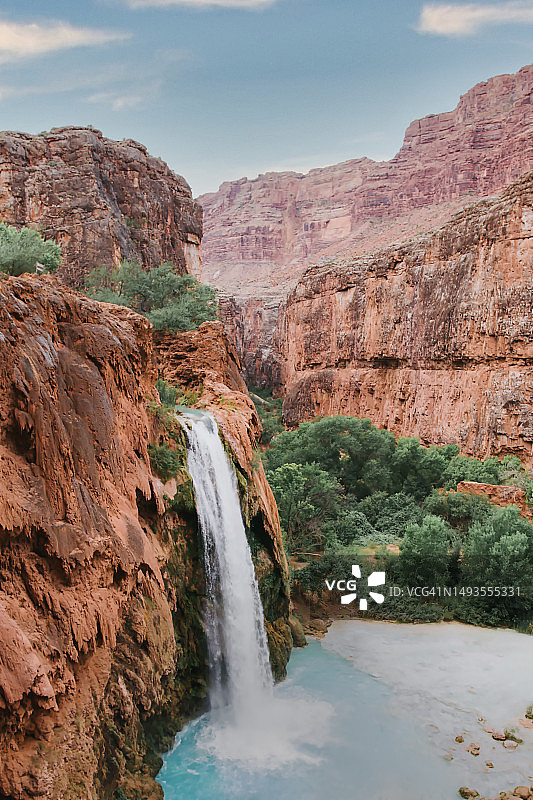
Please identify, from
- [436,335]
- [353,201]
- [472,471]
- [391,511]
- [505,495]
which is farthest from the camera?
[353,201]

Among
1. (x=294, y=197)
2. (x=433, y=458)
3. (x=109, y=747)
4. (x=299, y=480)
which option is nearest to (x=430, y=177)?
(x=294, y=197)

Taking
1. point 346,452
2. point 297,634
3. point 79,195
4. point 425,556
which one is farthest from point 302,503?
point 79,195

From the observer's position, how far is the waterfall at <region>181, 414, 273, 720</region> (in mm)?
8594

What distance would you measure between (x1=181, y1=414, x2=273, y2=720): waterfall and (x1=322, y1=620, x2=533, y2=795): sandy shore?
2.31m

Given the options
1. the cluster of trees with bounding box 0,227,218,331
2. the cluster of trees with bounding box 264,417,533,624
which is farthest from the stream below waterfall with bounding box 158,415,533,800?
the cluster of trees with bounding box 0,227,218,331

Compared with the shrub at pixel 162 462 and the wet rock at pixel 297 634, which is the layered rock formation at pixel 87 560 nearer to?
the shrub at pixel 162 462

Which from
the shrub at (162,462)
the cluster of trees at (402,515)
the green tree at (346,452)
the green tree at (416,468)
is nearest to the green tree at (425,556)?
the cluster of trees at (402,515)

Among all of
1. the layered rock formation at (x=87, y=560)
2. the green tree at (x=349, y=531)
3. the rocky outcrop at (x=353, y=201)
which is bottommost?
the green tree at (x=349, y=531)

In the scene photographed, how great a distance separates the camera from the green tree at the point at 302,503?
16.0m

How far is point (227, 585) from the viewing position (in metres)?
9.01

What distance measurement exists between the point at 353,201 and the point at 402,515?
73419mm

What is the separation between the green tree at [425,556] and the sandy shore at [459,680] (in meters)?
1.28

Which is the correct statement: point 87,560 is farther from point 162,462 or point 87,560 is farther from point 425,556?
Result: point 425,556

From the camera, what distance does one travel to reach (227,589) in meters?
8.99
